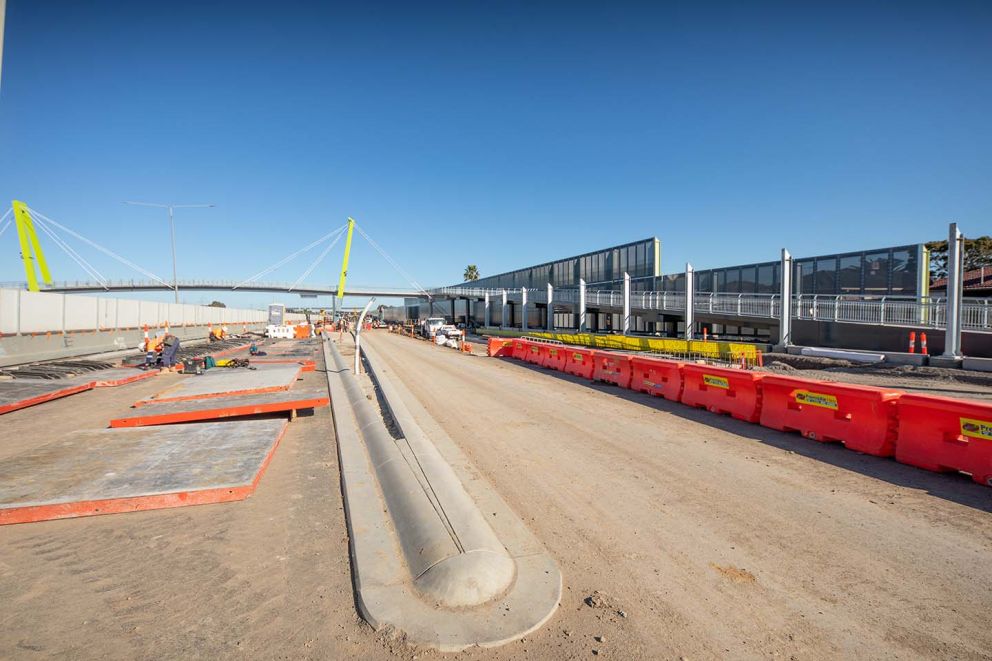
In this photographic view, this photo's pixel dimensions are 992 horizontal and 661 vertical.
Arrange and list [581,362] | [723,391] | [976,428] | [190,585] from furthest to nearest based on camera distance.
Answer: [581,362] → [723,391] → [976,428] → [190,585]

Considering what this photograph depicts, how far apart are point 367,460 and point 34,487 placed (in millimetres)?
3558

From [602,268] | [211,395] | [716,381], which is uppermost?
[602,268]

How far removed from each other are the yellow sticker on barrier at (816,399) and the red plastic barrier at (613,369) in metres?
5.88

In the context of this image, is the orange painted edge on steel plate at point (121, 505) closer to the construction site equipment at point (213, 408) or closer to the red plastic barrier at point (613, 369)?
the construction site equipment at point (213, 408)

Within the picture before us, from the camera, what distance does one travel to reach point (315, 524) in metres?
4.89

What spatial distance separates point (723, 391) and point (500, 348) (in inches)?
744

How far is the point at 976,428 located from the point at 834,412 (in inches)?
75.9

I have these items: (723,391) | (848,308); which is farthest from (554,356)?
(848,308)

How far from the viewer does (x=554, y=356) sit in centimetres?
2056

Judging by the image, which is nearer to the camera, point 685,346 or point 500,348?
point 685,346

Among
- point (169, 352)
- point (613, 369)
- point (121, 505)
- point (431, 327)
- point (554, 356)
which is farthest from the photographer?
point (431, 327)

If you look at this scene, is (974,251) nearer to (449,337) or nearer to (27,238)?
(449,337)

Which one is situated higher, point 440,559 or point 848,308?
point 848,308

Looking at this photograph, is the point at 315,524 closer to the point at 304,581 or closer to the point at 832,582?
the point at 304,581
